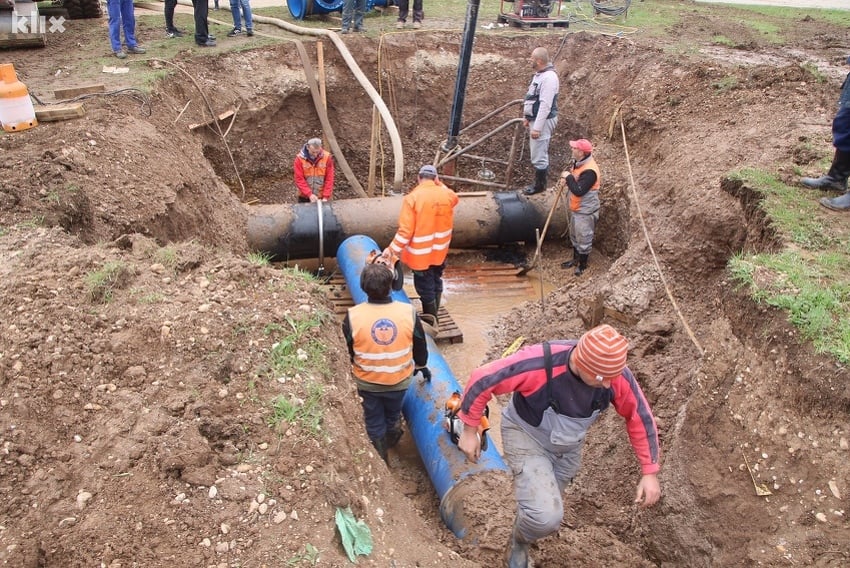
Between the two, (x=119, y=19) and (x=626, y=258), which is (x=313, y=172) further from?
(x=626, y=258)

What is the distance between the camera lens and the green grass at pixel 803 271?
4.06 metres

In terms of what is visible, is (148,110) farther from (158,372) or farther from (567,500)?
(567,500)

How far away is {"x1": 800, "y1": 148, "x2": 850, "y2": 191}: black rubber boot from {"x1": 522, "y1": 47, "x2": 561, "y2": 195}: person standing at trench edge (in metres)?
3.51

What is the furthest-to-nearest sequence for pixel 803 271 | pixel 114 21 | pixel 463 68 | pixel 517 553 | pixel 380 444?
1. pixel 463 68
2. pixel 114 21
3. pixel 380 444
4. pixel 803 271
5. pixel 517 553

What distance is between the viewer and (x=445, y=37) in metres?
11.4

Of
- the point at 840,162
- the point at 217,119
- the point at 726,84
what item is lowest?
the point at 217,119

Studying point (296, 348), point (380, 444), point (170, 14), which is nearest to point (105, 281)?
point (296, 348)

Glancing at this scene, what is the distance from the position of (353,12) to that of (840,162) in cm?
837

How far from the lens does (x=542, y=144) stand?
8852 millimetres

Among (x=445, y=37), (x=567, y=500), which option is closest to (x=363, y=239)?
(x=567, y=500)

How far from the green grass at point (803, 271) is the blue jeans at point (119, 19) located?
328 inches

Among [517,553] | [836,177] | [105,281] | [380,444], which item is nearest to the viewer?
[517,553]

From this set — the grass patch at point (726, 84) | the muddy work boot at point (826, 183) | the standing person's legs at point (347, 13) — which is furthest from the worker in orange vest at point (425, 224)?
the standing person's legs at point (347, 13)

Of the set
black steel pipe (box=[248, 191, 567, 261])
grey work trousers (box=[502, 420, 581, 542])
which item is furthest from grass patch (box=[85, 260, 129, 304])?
black steel pipe (box=[248, 191, 567, 261])
